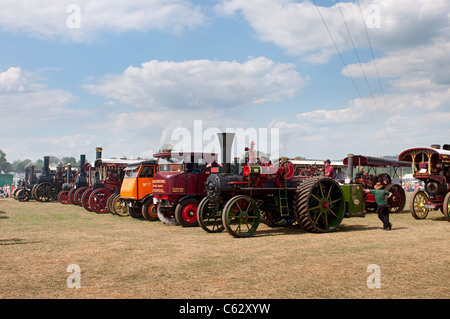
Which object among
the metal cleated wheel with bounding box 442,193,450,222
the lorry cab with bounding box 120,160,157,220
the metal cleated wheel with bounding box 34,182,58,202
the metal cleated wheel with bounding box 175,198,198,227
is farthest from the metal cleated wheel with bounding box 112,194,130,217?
the metal cleated wheel with bounding box 34,182,58,202

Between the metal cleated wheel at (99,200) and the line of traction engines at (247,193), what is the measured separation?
0.13 ft

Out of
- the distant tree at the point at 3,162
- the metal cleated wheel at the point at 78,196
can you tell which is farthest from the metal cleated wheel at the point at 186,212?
the distant tree at the point at 3,162

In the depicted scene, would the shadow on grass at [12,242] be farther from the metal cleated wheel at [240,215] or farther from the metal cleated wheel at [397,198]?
the metal cleated wheel at [397,198]

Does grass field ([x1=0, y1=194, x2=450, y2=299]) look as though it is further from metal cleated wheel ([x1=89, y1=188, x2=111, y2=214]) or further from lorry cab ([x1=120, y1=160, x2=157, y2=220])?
metal cleated wheel ([x1=89, y1=188, x2=111, y2=214])

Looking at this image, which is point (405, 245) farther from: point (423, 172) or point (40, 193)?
point (40, 193)

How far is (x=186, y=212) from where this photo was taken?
36.7ft

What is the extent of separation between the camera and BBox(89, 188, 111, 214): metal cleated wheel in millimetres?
16484

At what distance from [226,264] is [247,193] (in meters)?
3.68

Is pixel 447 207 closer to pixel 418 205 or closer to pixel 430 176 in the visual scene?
pixel 418 205

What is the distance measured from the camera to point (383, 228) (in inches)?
398

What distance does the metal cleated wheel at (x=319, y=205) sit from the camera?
9359 mm

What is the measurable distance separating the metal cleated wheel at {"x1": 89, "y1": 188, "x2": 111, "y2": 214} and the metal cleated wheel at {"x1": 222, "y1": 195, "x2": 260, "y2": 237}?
8.60 meters

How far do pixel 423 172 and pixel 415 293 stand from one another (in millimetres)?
9380
